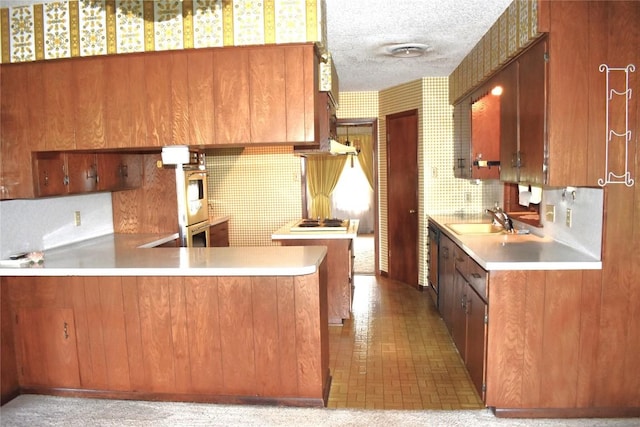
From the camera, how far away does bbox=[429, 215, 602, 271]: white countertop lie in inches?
103

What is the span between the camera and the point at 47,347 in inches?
119

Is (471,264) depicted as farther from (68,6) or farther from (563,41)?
(68,6)

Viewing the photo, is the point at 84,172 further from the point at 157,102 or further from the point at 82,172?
the point at 157,102

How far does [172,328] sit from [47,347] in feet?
2.89

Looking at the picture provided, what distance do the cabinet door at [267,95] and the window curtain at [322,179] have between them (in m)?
6.16

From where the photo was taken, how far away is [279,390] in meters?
2.85

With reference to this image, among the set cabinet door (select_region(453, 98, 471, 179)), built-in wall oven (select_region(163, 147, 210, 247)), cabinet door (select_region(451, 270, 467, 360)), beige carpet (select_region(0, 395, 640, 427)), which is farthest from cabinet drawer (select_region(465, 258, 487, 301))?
built-in wall oven (select_region(163, 147, 210, 247))

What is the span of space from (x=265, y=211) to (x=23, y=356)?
3.54 metres

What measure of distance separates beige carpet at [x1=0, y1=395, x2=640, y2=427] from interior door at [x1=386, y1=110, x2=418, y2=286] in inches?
122

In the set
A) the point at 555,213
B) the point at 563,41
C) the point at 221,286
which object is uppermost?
the point at 563,41

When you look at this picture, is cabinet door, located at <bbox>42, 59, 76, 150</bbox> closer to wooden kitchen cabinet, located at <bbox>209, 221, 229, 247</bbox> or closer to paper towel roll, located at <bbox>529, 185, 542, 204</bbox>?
wooden kitchen cabinet, located at <bbox>209, 221, 229, 247</bbox>

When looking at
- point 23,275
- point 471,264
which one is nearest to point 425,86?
point 471,264

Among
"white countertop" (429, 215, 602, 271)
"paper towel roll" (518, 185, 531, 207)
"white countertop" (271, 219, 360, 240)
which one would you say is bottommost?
"white countertop" (271, 219, 360, 240)

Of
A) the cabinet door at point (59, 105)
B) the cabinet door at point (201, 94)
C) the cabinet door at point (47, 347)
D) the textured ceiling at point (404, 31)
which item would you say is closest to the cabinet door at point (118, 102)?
the cabinet door at point (59, 105)
